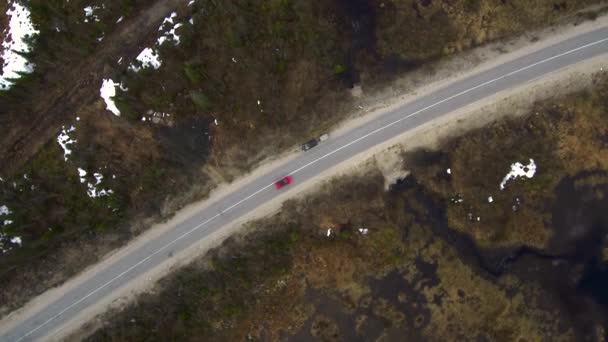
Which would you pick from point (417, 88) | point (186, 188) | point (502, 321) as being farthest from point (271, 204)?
point (502, 321)

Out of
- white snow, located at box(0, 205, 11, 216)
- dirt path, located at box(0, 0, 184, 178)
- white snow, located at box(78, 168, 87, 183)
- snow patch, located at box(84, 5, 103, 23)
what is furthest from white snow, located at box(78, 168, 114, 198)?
snow patch, located at box(84, 5, 103, 23)

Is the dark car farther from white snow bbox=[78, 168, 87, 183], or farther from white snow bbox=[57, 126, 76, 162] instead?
white snow bbox=[57, 126, 76, 162]

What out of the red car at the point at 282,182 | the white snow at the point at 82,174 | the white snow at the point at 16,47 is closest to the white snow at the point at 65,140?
the white snow at the point at 82,174

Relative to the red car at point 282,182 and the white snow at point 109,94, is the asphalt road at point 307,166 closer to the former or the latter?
the red car at point 282,182

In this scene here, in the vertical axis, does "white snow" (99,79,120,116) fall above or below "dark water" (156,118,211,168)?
above

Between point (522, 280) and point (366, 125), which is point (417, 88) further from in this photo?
point (522, 280)

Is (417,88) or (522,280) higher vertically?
(417,88)
